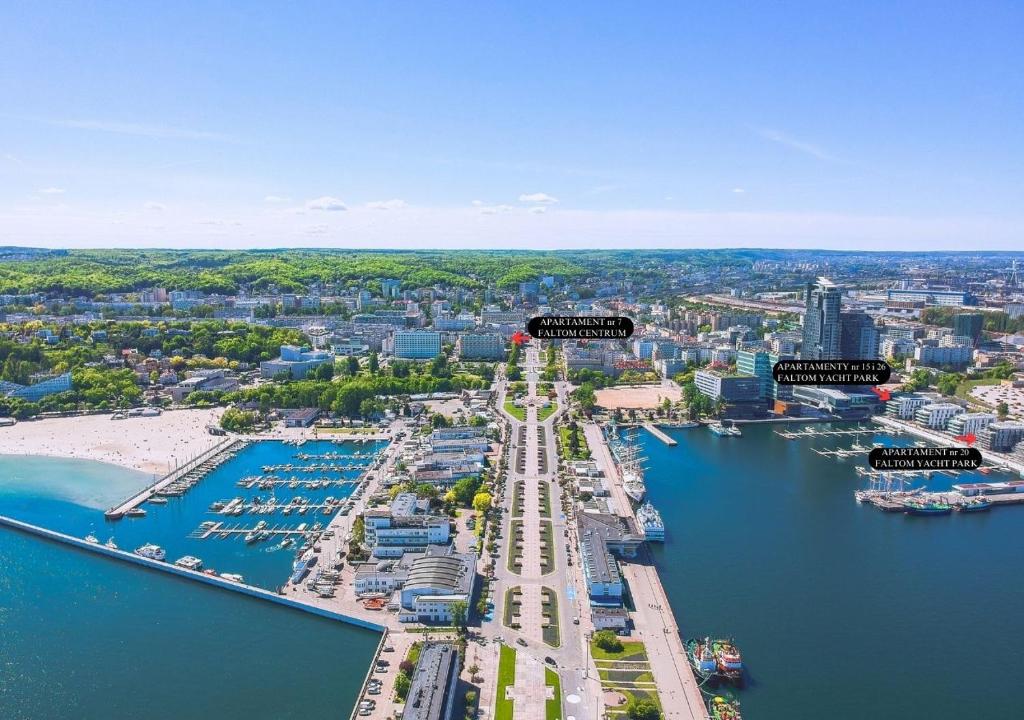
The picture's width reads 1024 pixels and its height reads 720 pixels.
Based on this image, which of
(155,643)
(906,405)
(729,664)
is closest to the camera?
(729,664)

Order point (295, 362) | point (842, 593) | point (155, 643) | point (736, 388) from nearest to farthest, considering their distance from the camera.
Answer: point (155, 643), point (842, 593), point (736, 388), point (295, 362)

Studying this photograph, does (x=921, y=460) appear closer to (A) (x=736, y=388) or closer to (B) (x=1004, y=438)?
(B) (x=1004, y=438)

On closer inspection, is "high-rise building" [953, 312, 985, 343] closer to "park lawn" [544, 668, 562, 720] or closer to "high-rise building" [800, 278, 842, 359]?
"high-rise building" [800, 278, 842, 359]

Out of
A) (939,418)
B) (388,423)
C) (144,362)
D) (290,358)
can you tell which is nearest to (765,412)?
(939,418)

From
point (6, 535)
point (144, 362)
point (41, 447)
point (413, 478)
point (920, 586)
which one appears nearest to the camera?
point (920, 586)

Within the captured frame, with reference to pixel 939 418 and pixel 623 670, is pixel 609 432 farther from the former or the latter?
pixel 623 670

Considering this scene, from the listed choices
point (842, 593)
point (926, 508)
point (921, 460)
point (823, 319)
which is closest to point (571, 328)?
point (842, 593)
